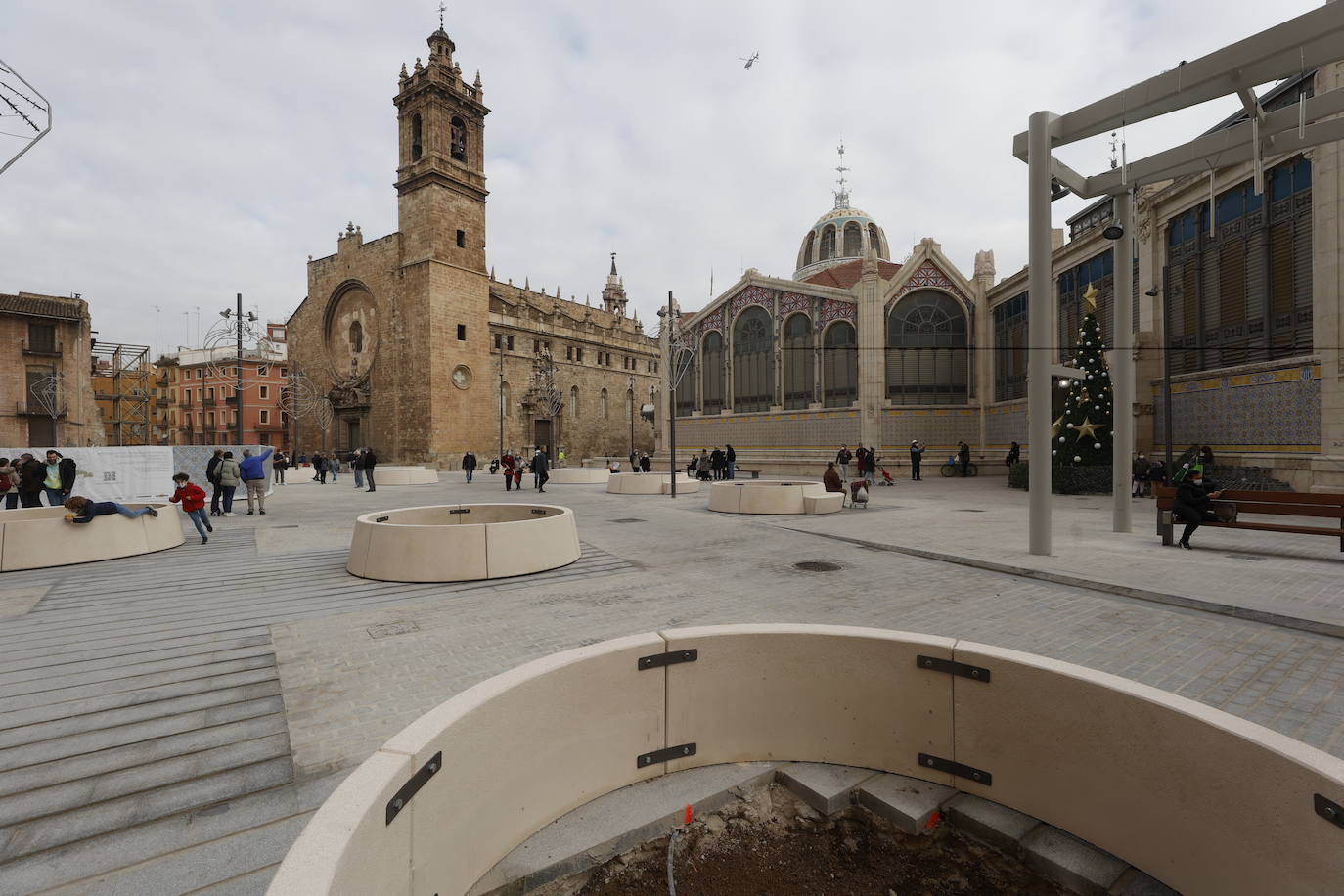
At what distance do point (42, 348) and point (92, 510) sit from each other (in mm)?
40735

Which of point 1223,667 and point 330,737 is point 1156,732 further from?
point 330,737

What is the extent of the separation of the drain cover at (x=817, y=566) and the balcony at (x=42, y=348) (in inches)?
1894

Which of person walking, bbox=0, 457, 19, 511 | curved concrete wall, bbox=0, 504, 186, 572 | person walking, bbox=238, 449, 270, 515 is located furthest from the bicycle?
person walking, bbox=0, 457, 19, 511

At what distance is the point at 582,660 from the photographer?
271cm

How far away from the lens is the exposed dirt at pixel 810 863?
233 cm

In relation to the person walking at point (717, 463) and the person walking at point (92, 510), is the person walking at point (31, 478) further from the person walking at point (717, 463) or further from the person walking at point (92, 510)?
the person walking at point (717, 463)

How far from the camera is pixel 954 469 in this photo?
87.4 ft

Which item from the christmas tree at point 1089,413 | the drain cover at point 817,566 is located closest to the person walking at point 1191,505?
the drain cover at point 817,566

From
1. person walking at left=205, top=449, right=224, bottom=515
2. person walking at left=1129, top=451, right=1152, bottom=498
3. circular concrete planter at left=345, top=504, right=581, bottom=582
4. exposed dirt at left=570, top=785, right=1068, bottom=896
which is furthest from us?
person walking at left=1129, top=451, right=1152, bottom=498

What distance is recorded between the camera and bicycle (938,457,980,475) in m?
26.6

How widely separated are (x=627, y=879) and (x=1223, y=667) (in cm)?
472

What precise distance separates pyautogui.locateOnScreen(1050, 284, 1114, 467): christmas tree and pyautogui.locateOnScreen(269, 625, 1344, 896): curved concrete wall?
17419mm

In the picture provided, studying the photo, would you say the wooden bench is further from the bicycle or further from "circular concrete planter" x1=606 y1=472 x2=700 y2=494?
the bicycle

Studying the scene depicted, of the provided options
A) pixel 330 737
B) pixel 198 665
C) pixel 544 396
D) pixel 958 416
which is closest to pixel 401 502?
pixel 198 665
